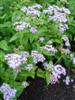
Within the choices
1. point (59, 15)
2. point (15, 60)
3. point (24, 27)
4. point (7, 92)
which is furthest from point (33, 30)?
point (7, 92)

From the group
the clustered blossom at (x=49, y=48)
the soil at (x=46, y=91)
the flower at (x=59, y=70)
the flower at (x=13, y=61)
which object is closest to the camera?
the flower at (x=13, y=61)

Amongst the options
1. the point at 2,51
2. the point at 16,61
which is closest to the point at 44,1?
the point at 2,51

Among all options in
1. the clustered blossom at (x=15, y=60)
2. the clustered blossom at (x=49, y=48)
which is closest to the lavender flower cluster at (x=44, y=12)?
the clustered blossom at (x=49, y=48)

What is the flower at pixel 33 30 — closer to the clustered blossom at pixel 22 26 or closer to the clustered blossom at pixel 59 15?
the clustered blossom at pixel 22 26

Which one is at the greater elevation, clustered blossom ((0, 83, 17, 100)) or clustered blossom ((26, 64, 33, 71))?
clustered blossom ((26, 64, 33, 71))

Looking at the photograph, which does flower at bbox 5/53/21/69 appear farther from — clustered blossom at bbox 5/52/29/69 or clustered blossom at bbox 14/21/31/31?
clustered blossom at bbox 14/21/31/31

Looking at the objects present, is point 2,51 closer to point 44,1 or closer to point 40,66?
point 40,66

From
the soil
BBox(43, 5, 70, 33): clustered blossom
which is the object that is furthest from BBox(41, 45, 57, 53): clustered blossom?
the soil
